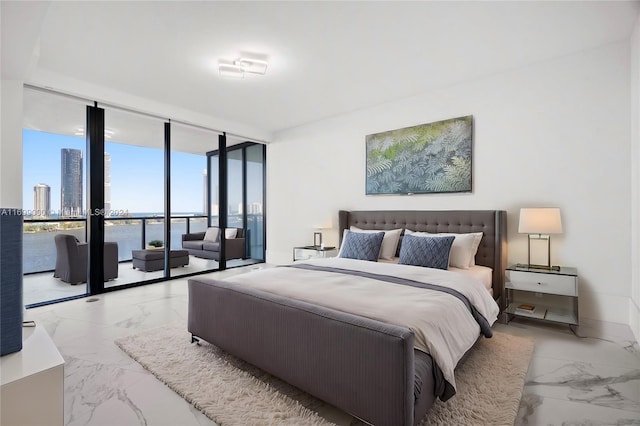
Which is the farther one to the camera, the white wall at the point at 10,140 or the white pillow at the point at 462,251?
the white pillow at the point at 462,251

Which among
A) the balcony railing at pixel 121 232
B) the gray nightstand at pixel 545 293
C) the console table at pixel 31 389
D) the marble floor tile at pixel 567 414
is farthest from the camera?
the balcony railing at pixel 121 232

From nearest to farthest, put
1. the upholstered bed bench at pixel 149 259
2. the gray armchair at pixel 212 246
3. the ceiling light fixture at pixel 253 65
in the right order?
1. the ceiling light fixture at pixel 253 65
2. the upholstered bed bench at pixel 149 259
3. the gray armchair at pixel 212 246

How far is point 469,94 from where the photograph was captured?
3881mm

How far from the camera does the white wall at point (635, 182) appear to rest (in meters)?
2.68

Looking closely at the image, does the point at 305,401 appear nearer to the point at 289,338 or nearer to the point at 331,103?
the point at 289,338

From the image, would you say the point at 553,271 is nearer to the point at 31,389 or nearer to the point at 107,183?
the point at 31,389

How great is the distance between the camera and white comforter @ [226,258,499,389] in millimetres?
1784

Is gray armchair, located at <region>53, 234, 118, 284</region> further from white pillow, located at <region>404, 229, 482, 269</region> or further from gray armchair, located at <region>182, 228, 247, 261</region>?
white pillow, located at <region>404, 229, 482, 269</region>

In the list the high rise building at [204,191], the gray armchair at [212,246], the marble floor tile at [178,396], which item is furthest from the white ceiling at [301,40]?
the gray armchair at [212,246]

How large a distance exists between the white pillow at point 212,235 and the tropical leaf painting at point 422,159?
3357 mm

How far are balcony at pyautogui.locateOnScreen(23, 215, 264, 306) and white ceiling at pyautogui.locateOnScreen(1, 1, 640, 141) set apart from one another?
211 cm

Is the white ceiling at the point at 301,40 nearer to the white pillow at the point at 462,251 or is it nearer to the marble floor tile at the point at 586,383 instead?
the white pillow at the point at 462,251

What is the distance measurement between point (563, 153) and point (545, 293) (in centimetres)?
146

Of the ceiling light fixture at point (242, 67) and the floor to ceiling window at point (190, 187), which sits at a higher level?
the ceiling light fixture at point (242, 67)
